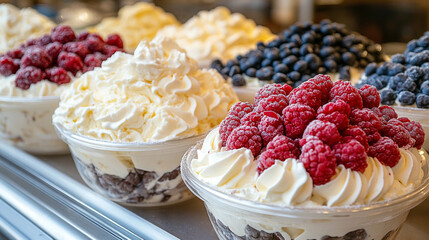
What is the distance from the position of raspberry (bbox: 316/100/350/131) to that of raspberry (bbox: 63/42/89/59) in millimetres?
1181

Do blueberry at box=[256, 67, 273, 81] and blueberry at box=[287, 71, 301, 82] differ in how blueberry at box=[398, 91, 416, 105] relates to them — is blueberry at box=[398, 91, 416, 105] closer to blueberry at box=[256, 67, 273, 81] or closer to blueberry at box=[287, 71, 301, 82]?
blueberry at box=[287, 71, 301, 82]

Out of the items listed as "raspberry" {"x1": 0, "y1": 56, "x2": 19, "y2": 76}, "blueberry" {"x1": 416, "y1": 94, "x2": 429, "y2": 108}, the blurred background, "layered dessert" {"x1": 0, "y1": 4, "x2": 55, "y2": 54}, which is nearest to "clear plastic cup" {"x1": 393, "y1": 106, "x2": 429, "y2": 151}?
"blueberry" {"x1": 416, "y1": 94, "x2": 429, "y2": 108}

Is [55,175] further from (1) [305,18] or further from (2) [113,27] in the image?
(1) [305,18]

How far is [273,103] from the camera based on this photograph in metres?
1.01

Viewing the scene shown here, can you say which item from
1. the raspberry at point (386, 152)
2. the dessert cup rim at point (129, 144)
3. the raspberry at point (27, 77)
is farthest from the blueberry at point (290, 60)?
the raspberry at point (27, 77)

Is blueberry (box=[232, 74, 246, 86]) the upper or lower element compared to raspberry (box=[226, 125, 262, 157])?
lower

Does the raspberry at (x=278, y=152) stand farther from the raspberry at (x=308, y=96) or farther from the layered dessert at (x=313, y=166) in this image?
the raspberry at (x=308, y=96)

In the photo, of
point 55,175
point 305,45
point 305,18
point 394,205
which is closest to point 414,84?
point 305,45

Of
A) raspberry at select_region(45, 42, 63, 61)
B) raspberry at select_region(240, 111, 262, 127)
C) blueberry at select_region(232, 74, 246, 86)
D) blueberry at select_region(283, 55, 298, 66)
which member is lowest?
blueberry at select_region(232, 74, 246, 86)

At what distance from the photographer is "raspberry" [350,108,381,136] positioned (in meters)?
0.94

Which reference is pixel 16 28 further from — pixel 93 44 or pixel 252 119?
pixel 252 119

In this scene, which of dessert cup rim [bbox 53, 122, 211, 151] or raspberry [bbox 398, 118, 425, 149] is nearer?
raspberry [bbox 398, 118, 425, 149]

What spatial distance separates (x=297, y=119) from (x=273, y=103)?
9cm

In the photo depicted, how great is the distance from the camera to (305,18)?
13.5 feet
